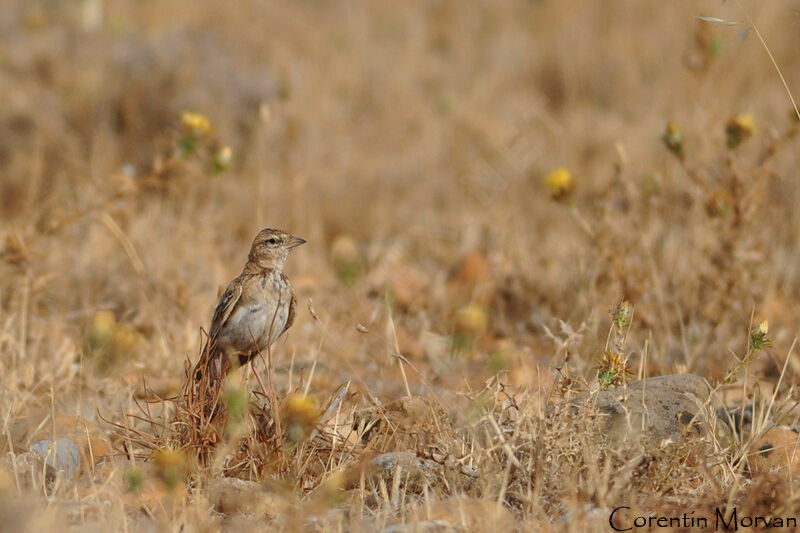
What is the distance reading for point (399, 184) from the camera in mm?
9461

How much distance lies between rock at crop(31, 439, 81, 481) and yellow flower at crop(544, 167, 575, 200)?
112 inches

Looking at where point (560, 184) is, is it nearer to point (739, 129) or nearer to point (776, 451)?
point (739, 129)

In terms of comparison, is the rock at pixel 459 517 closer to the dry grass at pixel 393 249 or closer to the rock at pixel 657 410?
the dry grass at pixel 393 249

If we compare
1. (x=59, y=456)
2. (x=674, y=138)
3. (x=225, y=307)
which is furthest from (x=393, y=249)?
(x=59, y=456)

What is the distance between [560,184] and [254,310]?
2.06 meters

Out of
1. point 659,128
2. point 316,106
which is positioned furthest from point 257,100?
point 659,128

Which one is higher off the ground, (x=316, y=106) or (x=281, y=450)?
(x=316, y=106)

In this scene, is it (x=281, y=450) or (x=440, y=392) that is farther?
(x=440, y=392)

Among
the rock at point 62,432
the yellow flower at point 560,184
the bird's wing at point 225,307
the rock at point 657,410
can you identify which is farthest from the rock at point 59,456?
the yellow flower at point 560,184

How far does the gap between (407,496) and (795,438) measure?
64.8 inches

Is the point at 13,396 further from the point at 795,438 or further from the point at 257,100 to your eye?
the point at 257,100

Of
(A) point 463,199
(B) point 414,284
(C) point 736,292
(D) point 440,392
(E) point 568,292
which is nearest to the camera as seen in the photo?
(D) point 440,392

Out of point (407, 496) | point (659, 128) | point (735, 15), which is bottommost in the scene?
point (407, 496)

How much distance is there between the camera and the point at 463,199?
9.27 metres
